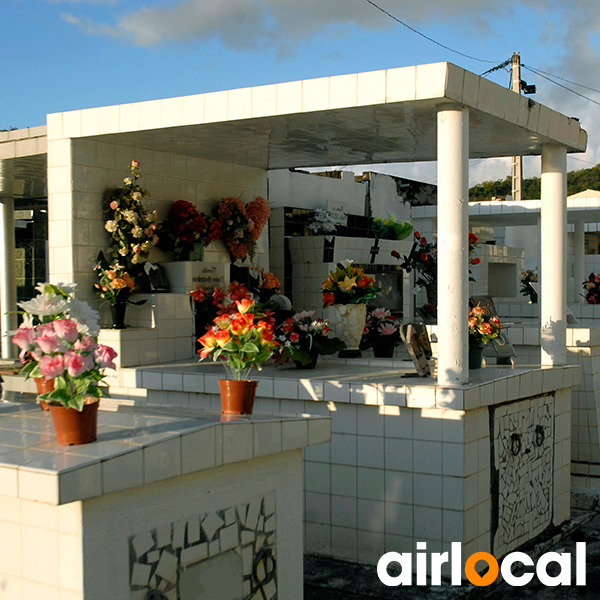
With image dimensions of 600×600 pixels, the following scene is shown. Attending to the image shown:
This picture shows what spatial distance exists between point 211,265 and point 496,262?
36.9ft

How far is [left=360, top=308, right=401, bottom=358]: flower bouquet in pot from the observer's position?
8109mm

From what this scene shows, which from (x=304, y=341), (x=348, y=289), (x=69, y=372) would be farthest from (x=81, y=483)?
(x=348, y=289)

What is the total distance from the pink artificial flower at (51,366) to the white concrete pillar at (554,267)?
17.2ft

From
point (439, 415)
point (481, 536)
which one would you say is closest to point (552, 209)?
point (439, 415)

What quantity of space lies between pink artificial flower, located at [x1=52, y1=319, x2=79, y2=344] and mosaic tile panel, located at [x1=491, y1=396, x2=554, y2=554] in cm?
370

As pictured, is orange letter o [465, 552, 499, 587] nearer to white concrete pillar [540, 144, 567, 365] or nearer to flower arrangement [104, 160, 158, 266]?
white concrete pillar [540, 144, 567, 365]

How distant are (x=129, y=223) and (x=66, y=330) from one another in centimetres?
443

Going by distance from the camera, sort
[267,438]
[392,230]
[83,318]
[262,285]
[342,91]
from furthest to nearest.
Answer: [392,230], [262,285], [342,91], [267,438], [83,318]

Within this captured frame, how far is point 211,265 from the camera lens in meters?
8.87

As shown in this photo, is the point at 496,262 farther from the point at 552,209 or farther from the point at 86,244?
the point at 86,244

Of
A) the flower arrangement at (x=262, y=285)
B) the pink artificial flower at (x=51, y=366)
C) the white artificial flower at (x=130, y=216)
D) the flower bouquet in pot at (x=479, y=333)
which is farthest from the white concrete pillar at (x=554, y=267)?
the pink artificial flower at (x=51, y=366)

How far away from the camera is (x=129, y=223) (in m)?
7.83

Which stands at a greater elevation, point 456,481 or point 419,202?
point 419,202

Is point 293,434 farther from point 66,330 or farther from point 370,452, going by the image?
point 370,452
